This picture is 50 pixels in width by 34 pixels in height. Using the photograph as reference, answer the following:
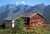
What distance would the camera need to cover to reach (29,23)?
2636 cm

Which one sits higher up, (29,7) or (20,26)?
(29,7)

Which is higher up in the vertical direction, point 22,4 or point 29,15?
point 22,4

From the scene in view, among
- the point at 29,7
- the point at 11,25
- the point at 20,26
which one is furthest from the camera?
the point at 29,7

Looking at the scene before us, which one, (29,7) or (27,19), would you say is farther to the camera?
(29,7)

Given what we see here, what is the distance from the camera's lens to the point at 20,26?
19.2 m

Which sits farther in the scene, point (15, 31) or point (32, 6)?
point (32, 6)

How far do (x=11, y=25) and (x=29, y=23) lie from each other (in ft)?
10.2

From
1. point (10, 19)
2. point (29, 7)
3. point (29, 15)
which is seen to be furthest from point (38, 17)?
point (29, 7)

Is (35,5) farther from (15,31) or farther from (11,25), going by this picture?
(15,31)

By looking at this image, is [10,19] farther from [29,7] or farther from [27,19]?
[29,7]

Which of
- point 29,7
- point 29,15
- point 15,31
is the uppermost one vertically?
point 29,7

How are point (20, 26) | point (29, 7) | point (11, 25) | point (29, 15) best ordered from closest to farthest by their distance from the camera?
point (20, 26) → point (11, 25) → point (29, 15) → point (29, 7)

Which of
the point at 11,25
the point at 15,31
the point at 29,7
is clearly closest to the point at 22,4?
the point at 29,7

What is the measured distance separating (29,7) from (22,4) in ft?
8.19
